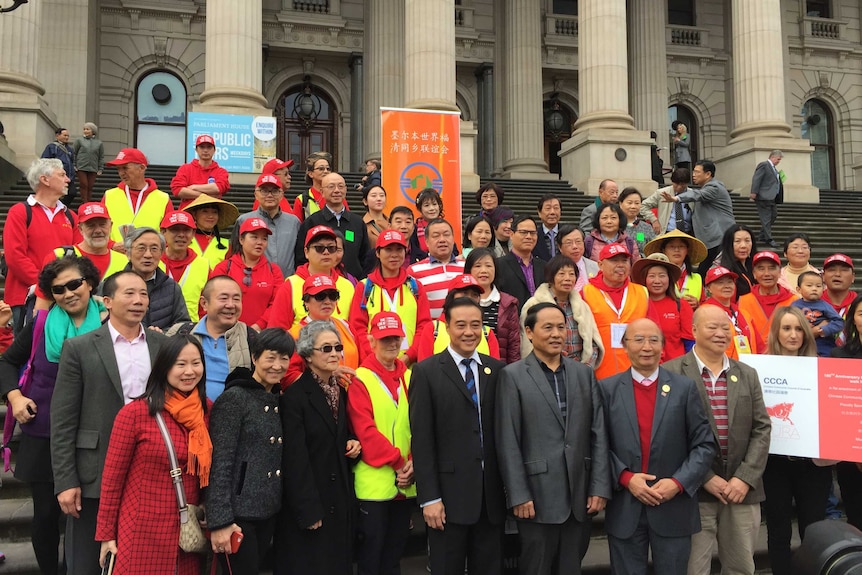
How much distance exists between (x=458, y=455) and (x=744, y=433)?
1.77 meters

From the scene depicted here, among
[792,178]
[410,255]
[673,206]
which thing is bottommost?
[410,255]

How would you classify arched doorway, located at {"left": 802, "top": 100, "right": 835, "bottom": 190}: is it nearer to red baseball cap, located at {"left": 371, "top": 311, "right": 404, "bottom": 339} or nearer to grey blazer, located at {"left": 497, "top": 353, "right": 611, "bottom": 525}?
grey blazer, located at {"left": 497, "top": 353, "right": 611, "bottom": 525}

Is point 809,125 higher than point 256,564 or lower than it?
higher

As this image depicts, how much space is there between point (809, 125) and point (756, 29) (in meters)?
10.9

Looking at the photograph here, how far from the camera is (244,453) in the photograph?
12.9ft

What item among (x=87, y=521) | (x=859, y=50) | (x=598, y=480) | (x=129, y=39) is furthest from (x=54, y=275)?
(x=859, y=50)

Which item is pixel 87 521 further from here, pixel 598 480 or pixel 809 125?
pixel 809 125

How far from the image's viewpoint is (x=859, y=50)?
27.8 meters

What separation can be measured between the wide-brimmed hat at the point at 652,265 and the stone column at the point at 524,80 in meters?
17.0

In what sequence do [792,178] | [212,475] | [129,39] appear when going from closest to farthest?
[212,475] < [792,178] < [129,39]

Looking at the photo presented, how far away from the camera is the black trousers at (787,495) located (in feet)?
15.4

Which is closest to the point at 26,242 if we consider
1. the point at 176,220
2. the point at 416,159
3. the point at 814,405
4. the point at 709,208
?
the point at 176,220

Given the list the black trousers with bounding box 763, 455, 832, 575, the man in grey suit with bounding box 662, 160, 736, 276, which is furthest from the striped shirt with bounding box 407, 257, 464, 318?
the man in grey suit with bounding box 662, 160, 736, 276

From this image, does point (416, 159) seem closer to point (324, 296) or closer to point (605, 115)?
point (324, 296)
